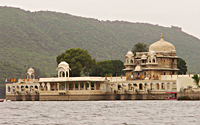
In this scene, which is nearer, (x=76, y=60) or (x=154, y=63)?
(x=154, y=63)

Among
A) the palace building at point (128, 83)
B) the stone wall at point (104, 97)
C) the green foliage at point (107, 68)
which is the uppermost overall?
the green foliage at point (107, 68)

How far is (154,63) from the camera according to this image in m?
138

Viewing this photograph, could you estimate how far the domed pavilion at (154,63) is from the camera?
138 metres

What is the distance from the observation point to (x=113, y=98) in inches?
5241

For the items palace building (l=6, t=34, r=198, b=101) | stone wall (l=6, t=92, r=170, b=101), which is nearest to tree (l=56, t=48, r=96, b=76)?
palace building (l=6, t=34, r=198, b=101)

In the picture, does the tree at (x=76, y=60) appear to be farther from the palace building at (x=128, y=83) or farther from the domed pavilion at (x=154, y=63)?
the domed pavilion at (x=154, y=63)

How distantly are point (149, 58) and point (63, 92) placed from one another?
22.6 m

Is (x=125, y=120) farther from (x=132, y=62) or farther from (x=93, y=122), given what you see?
(x=132, y=62)

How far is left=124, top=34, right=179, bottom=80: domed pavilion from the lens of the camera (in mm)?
137875

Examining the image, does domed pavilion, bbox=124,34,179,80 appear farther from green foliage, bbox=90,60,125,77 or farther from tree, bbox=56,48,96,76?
green foliage, bbox=90,60,125,77

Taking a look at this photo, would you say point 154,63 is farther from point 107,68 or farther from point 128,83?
point 107,68

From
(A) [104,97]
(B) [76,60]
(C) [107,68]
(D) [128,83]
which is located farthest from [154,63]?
(C) [107,68]

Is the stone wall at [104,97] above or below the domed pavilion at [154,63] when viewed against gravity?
below

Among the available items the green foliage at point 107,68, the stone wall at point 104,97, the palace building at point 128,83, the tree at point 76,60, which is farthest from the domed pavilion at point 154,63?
the green foliage at point 107,68
